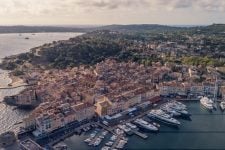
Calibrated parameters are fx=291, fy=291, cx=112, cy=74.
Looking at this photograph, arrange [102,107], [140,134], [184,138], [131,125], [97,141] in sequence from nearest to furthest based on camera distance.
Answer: [97,141]
[184,138]
[140,134]
[131,125]
[102,107]

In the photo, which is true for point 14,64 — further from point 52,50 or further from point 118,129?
point 118,129

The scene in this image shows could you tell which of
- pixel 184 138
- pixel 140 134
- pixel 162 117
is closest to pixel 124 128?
pixel 140 134

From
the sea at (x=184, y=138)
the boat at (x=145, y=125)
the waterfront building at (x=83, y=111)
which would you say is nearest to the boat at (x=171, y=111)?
the sea at (x=184, y=138)

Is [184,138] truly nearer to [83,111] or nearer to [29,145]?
[83,111]

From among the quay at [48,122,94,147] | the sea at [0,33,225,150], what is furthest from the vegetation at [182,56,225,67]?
the quay at [48,122,94,147]

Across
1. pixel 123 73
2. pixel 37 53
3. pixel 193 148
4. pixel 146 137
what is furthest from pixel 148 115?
pixel 37 53
